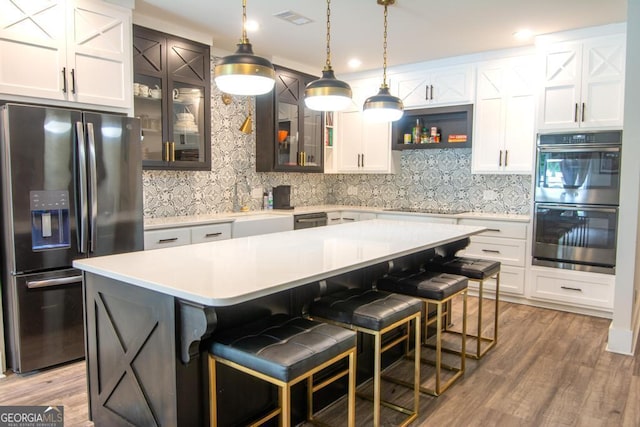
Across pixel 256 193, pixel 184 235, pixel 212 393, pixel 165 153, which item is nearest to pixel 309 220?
pixel 256 193

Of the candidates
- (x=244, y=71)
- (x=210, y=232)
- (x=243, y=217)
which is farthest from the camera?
(x=243, y=217)

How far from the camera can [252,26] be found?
400cm

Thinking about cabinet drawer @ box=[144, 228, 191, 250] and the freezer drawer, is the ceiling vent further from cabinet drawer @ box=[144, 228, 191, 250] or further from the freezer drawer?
the freezer drawer

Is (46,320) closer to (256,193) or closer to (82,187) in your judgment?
(82,187)

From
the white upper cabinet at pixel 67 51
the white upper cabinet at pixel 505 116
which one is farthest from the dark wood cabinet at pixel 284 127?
the white upper cabinet at pixel 505 116

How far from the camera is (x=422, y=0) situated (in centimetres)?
339

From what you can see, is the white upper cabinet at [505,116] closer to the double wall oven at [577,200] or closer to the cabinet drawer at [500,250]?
the double wall oven at [577,200]

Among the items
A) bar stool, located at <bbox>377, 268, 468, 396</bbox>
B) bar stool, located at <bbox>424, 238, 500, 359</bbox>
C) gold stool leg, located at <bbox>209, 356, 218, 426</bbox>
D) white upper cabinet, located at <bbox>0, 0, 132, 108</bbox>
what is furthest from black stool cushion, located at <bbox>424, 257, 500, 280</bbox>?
white upper cabinet, located at <bbox>0, 0, 132, 108</bbox>

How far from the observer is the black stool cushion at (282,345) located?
5.33ft

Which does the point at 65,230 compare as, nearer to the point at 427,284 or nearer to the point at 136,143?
the point at 136,143

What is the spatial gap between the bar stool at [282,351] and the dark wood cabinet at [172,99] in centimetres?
244

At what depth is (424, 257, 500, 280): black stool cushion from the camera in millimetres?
3119

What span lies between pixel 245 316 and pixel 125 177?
1740 millimetres

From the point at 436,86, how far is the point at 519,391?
11.4 feet
